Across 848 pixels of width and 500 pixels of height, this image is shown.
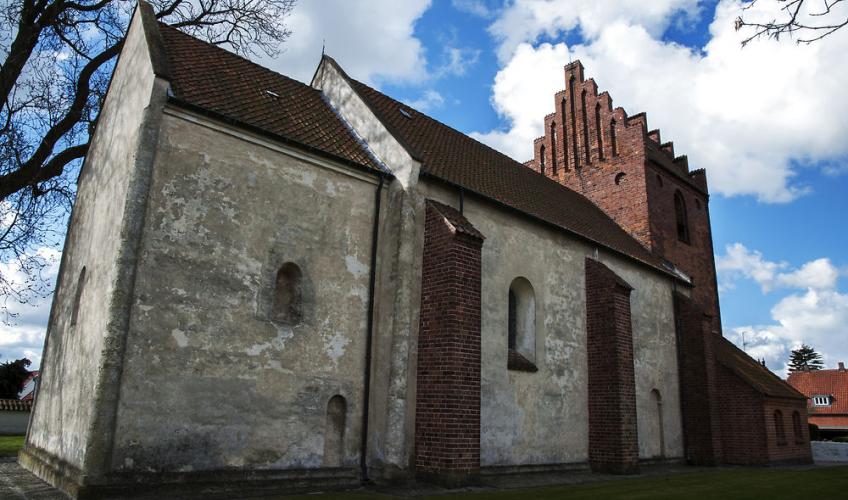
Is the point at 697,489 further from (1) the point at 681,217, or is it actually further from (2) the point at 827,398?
(2) the point at 827,398

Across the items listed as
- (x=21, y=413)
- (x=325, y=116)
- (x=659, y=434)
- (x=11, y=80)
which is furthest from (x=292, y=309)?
(x=21, y=413)

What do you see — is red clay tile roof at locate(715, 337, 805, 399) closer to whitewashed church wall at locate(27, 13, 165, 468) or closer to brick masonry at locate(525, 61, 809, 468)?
brick masonry at locate(525, 61, 809, 468)

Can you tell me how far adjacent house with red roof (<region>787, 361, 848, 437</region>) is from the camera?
4675 centimetres

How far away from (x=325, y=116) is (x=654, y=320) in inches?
481

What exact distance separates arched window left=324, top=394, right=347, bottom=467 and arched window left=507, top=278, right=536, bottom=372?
15.7 feet

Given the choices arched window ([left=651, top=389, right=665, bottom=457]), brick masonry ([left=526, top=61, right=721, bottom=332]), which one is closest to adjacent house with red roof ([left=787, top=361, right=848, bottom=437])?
brick masonry ([left=526, top=61, right=721, bottom=332])

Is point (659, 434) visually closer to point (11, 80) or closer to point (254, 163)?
point (254, 163)

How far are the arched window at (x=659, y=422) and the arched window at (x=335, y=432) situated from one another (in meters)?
11.2

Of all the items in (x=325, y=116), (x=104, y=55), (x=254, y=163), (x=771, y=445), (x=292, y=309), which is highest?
(x=104, y=55)

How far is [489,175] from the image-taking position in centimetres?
1641

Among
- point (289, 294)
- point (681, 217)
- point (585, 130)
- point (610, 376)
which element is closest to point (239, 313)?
point (289, 294)

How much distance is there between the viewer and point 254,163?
10336 millimetres

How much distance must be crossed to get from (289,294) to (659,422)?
42.3 ft

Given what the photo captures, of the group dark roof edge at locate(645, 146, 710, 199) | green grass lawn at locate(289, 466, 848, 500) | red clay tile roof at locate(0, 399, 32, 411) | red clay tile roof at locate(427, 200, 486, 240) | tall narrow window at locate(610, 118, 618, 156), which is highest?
tall narrow window at locate(610, 118, 618, 156)
